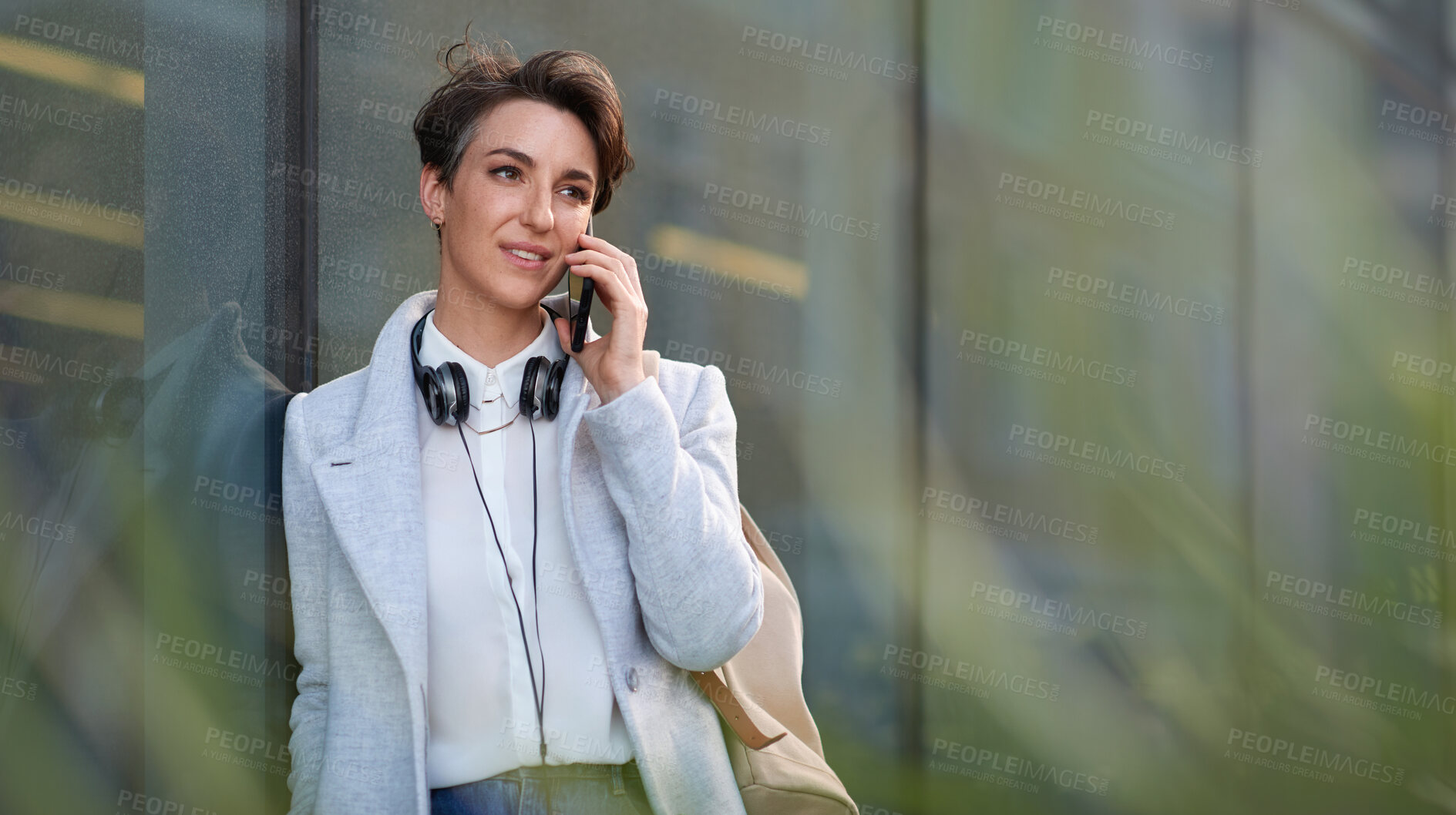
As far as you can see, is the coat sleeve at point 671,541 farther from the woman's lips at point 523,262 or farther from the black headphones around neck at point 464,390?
the woman's lips at point 523,262

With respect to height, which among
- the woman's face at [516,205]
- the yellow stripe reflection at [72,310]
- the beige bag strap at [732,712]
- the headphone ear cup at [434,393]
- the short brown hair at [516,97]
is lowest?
the beige bag strap at [732,712]

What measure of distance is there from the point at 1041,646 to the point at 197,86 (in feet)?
9.88

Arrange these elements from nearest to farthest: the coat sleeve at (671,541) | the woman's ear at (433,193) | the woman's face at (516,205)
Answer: the coat sleeve at (671,541)
the woman's face at (516,205)
the woman's ear at (433,193)

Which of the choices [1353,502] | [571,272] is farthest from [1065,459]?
[571,272]

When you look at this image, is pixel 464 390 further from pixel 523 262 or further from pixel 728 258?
pixel 728 258

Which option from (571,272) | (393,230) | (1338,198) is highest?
(1338,198)

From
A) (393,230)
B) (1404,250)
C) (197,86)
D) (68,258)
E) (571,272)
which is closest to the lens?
(68,258)

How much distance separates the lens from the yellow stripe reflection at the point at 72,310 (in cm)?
166

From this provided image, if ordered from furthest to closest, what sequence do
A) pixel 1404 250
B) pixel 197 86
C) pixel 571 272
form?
pixel 1404 250 < pixel 197 86 < pixel 571 272

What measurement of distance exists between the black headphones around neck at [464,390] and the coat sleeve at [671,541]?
0.55 feet

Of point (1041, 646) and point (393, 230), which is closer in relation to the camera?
point (393, 230)

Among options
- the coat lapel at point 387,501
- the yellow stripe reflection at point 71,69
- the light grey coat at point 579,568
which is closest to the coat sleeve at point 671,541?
the light grey coat at point 579,568

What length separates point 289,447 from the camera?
202cm

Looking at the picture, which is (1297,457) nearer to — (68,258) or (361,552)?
(361,552)
